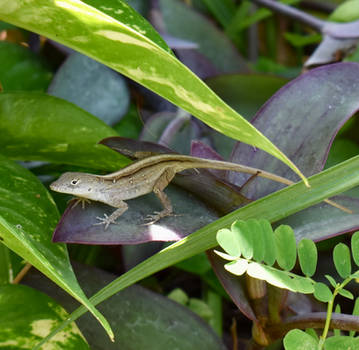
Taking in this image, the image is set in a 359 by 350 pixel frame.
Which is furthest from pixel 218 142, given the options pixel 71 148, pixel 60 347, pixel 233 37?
pixel 233 37

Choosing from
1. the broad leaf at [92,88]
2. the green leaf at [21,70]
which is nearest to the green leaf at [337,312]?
the broad leaf at [92,88]

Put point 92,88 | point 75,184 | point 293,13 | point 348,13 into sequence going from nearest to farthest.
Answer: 1. point 75,184
2. point 92,88
3. point 348,13
4. point 293,13

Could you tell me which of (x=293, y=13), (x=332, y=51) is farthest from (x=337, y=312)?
(x=293, y=13)

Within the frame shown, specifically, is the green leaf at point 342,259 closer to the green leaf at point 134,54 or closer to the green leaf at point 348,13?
the green leaf at point 134,54

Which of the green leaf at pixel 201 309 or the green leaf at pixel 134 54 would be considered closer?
the green leaf at pixel 134 54

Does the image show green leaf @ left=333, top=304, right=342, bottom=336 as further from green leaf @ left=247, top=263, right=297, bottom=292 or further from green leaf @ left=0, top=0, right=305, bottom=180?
green leaf @ left=0, top=0, right=305, bottom=180

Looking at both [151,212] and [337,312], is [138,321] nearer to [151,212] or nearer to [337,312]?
[151,212]

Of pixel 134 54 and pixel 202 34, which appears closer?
pixel 134 54
